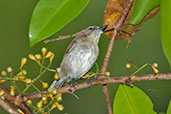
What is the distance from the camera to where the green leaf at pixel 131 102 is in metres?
1.99

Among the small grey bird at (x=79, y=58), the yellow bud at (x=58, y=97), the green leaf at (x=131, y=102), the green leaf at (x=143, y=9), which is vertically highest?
the small grey bird at (x=79, y=58)

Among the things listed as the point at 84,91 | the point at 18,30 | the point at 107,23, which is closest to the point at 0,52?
the point at 18,30

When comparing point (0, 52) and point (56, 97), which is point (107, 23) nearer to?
point (56, 97)

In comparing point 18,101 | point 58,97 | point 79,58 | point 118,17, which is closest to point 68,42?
point 79,58

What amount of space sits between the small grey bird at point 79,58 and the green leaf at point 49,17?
142 centimetres

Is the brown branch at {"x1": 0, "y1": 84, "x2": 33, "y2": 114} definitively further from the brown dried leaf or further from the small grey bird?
the small grey bird

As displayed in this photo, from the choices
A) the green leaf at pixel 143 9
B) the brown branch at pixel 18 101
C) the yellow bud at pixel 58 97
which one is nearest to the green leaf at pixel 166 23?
the green leaf at pixel 143 9

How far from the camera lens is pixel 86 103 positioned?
676 cm

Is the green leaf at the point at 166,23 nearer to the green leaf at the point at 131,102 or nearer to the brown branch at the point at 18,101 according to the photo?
the green leaf at the point at 131,102

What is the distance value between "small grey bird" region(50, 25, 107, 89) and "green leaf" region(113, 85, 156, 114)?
4.29ft

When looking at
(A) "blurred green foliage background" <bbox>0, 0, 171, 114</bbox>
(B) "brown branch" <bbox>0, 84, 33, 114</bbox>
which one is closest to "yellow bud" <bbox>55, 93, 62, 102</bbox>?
(B) "brown branch" <bbox>0, 84, 33, 114</bbox>

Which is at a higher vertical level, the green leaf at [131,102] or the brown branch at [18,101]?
the brown branch at [18,101]

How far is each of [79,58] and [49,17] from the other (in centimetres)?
152

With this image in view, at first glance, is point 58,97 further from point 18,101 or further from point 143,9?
point 143,9
